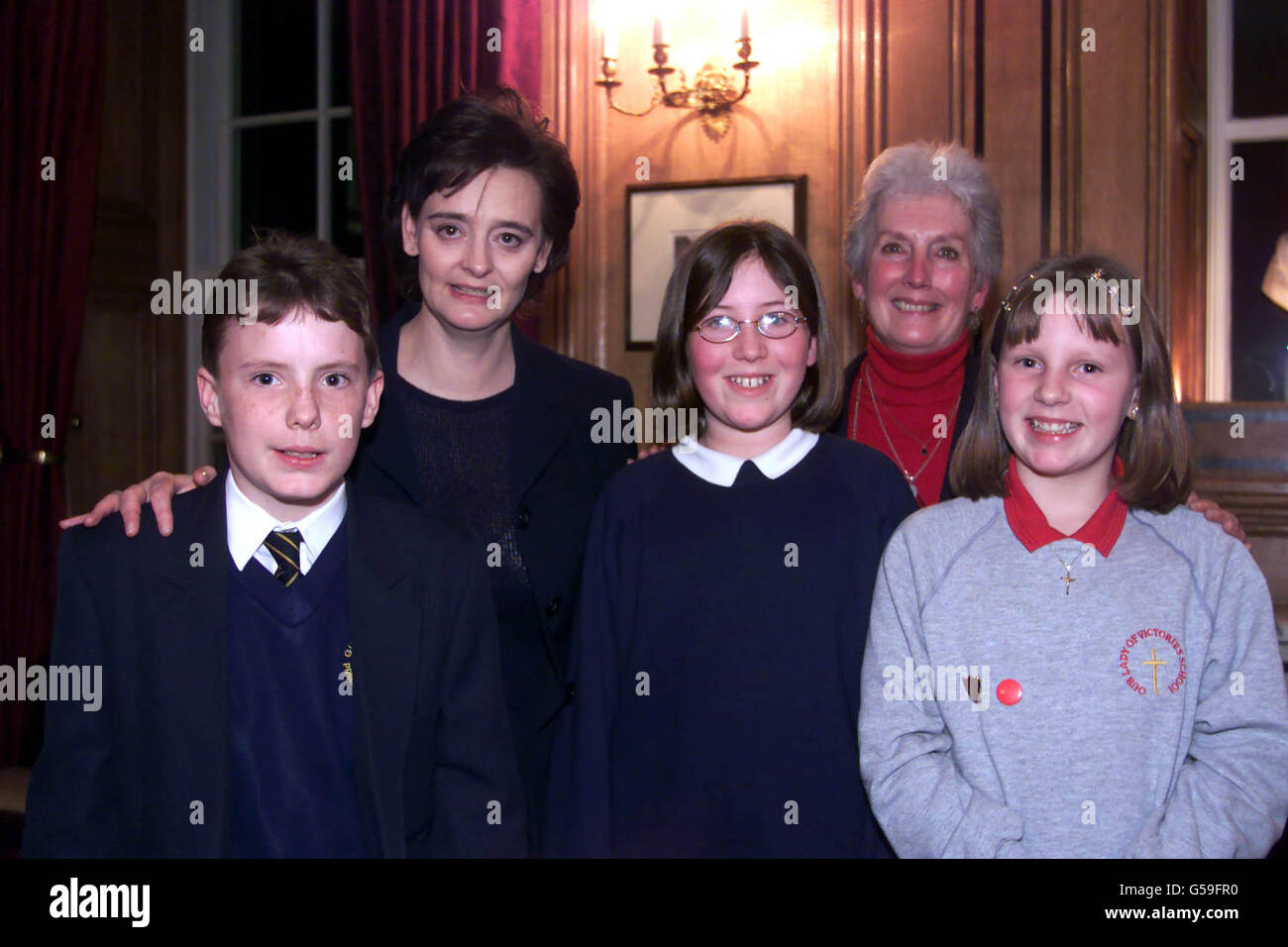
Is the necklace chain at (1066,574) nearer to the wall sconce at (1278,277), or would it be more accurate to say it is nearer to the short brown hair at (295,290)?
the short brown hair at (295,290)

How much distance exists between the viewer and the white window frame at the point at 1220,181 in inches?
146

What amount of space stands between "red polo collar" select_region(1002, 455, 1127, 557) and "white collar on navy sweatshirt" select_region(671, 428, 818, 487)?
0.34 m

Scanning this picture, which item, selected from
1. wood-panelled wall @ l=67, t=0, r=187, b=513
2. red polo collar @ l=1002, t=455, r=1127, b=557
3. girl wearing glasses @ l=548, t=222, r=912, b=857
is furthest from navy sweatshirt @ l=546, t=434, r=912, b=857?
wood-panelled wall @ l=67, t=0, r=187, b=513

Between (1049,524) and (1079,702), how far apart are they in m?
0.28

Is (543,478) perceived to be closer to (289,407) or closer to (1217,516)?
(289,407)

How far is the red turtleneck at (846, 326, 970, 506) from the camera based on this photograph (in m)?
2.19

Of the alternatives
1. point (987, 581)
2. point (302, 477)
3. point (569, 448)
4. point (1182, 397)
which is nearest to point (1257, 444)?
point (1182, 397)

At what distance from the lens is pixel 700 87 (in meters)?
3.82

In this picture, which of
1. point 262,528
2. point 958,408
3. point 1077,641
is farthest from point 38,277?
point 1077,641

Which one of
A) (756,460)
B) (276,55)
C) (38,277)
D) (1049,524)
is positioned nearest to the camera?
(1049,524)

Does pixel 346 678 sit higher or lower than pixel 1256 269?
lower

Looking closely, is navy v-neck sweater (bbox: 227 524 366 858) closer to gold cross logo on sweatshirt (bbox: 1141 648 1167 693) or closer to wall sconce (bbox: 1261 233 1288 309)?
gold cross logo on sweatshirt (bbox: 1141 648 1167 693)

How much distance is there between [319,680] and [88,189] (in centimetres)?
374

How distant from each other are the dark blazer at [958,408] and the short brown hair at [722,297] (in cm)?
17
